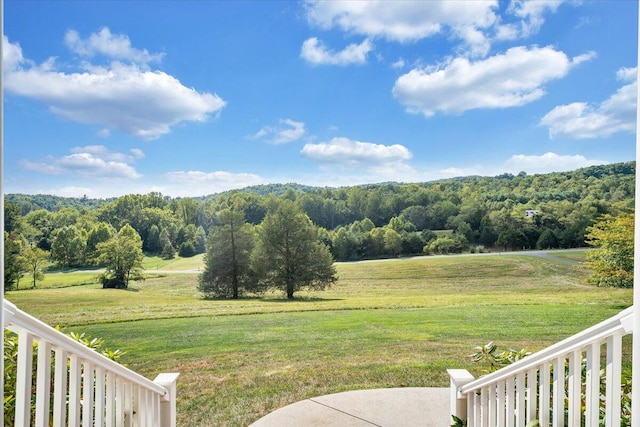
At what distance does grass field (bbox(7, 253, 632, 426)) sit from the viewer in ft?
14.4

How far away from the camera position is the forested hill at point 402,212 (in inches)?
191

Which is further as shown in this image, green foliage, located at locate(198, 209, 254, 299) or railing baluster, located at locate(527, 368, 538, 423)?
green foliage, located at locate(198, 209, 254, 299)

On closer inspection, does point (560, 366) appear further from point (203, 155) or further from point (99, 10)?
point (99, 10)

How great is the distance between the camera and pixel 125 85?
4.62m

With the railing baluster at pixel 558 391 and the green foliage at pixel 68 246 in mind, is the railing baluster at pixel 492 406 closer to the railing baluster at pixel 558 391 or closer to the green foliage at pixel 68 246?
the railing baluster at pixel 558 391

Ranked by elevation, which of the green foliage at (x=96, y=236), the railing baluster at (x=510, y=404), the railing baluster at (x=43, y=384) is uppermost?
the green foliage at (x=96, y=236)

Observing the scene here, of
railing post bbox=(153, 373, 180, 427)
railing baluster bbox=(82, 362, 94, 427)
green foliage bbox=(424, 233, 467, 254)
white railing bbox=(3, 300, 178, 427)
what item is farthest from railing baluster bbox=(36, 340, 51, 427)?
green foliage bbox=(424, 233, 467, 254)

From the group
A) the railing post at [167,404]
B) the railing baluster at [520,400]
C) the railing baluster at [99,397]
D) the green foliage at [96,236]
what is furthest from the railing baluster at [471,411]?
the green foliage at [96,236]

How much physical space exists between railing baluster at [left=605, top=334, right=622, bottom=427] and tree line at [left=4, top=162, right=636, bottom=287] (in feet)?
14.1

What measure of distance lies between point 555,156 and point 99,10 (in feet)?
17.8

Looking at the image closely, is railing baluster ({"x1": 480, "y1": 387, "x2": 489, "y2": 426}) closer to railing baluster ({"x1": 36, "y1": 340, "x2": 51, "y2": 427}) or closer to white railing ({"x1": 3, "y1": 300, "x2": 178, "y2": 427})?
white railing ({"x1": 3, "y1": 300, "x2": 178, "y2": 427})

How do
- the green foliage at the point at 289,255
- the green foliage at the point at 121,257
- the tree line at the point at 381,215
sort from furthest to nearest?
the green foliage at the point at 289,255 → the green foliage at the point at 121,257 → the tree line at the point at 381,215

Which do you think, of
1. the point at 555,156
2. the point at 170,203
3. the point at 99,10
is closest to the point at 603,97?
the point at 555,156

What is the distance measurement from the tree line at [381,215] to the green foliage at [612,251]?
0.46 feet
